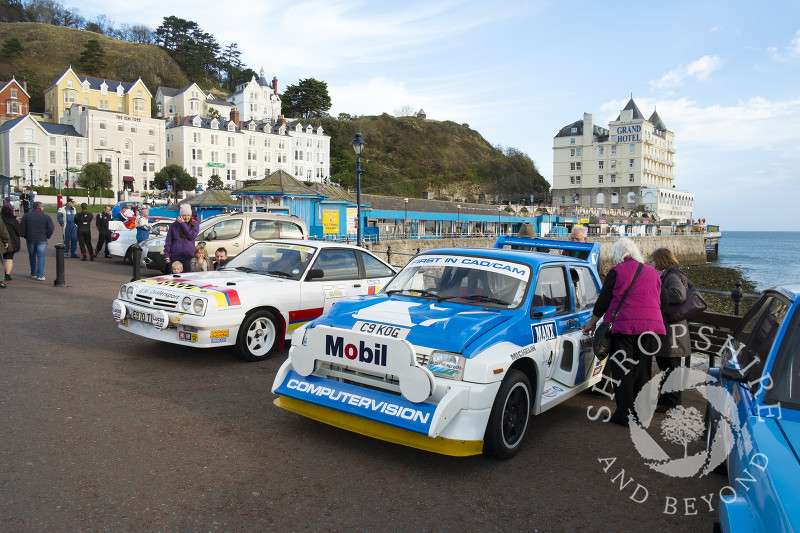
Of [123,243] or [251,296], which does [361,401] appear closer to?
[251,296]

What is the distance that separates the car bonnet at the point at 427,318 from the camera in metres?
4.27

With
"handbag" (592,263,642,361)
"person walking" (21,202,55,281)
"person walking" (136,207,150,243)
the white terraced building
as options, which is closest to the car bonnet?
"handbag" (592,263,642,361)

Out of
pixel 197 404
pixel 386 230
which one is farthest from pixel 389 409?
pixel 386 230

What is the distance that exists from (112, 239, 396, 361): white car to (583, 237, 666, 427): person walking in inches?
155

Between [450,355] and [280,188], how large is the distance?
2269 cm

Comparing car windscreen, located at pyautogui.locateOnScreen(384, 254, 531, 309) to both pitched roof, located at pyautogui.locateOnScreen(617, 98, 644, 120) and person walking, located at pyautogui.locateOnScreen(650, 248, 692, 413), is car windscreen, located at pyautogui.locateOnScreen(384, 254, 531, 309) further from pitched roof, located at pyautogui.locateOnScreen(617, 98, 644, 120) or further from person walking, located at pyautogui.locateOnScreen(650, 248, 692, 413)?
pitched roof, located at pyautogui.locateOnScreen(617, 98, 644, 120)

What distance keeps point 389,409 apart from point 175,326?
3.65 meters

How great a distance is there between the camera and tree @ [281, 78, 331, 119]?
356 feet

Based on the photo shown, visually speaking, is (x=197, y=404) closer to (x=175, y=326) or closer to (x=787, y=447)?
(x=175, y=326)

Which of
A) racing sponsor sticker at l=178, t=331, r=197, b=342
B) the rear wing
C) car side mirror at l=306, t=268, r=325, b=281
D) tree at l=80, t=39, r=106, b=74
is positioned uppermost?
tree at l=80, t=39, r=106, b=74

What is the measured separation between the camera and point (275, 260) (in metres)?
8.04

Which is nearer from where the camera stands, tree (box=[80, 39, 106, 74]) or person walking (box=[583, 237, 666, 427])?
person walking (box=[583, 237, 666, 427])

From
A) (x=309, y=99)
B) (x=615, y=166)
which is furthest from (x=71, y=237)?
(x=615, y=166)

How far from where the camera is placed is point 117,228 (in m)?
20.4
